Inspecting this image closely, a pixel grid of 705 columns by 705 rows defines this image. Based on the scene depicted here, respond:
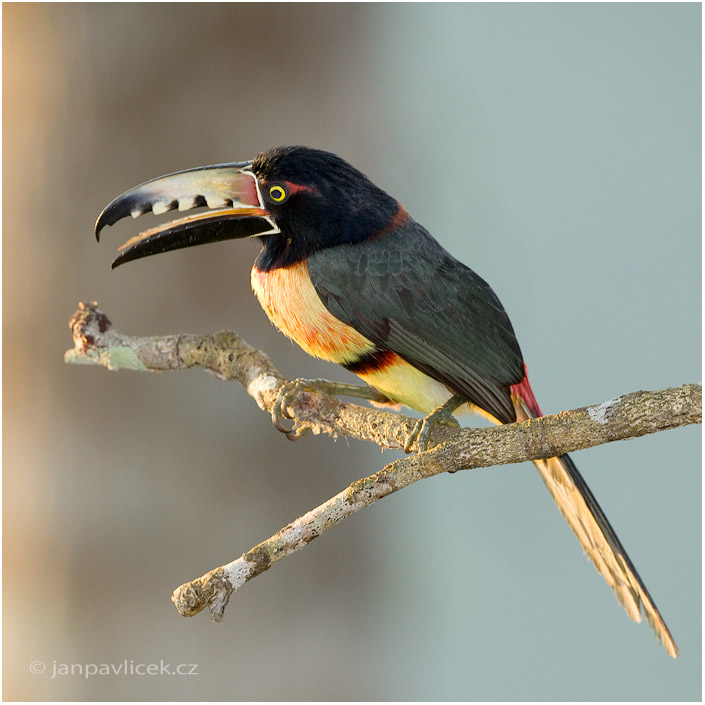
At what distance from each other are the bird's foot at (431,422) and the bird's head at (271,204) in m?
0.36

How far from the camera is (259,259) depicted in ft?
5.70

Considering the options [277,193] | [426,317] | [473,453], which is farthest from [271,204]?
[473,453]

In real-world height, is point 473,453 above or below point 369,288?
below

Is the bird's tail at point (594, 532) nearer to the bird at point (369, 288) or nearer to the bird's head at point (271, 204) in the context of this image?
the bird at point (369, 288)

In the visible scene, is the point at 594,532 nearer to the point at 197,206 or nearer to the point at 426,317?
the point at 426,317

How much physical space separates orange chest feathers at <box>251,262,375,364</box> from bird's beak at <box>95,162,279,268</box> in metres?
0.10

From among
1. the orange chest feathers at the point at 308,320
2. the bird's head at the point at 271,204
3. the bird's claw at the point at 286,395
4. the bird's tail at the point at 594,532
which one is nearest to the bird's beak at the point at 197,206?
the bird's head at the point at 271,204

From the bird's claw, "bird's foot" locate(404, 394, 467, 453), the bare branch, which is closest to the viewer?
the bare branch

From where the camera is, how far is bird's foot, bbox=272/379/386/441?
5.75 feet

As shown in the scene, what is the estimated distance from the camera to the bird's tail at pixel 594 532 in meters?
1.52

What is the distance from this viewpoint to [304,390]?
1766 mm

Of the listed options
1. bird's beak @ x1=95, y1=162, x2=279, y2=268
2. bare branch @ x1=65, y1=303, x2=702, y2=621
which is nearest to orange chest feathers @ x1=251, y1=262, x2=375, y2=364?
bird's beak @ x1=95, y1=162, x2=279, y2=268

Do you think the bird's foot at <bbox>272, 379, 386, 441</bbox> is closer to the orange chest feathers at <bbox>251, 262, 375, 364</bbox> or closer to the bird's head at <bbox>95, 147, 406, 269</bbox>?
the orange chest feathers at <bbox>251, 262, 375, 364</bbox>

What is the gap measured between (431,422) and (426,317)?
20 centimetres
